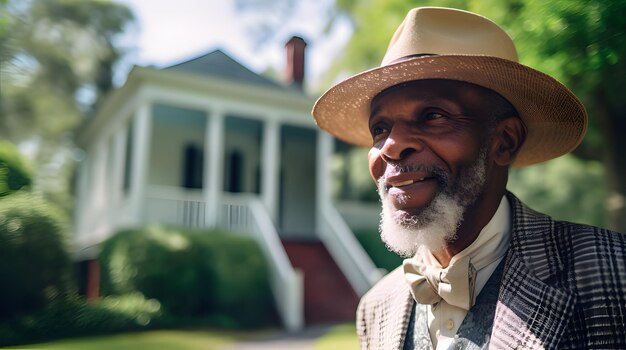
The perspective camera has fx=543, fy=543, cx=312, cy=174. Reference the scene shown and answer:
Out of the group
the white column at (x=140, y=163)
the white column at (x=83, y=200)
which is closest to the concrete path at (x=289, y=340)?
the white column at (x=140, y=163)

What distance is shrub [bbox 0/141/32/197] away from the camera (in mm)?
1364

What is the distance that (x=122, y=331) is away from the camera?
192cm

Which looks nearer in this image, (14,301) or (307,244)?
(14,301)

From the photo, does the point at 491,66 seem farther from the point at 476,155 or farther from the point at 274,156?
the point at 274,156

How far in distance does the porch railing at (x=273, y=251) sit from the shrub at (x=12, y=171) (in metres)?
8.37

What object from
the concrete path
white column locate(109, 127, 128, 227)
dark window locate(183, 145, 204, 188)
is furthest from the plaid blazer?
dark window locate(183, 145, 204, 188)

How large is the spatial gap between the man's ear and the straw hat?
0.08 metres

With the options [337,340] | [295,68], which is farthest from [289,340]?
[295,68]

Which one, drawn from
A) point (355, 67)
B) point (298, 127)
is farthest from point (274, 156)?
point (355, 67)

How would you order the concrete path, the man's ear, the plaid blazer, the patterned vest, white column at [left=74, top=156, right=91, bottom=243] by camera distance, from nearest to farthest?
the plaid blazer < the patterned vest < the man's ear < the concrete path < white column at [left=74, top=156, right=91, bottom=243]

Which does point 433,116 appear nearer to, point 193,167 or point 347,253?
point 347,253

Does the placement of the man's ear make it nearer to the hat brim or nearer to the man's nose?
the hat brim

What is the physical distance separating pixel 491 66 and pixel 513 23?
4.76 feet

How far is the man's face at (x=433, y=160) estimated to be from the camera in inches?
71.6
